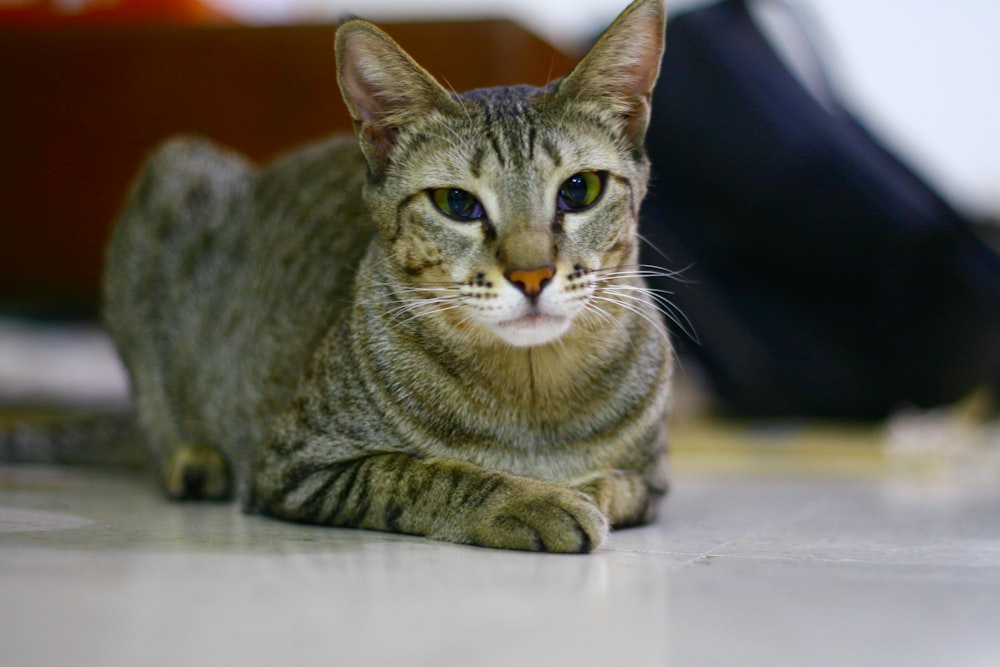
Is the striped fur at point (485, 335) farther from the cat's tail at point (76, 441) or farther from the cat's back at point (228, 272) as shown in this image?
the cat's tail at point (76, 441)

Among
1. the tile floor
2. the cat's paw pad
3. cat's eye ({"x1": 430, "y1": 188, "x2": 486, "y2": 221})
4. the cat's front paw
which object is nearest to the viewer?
the tile floor

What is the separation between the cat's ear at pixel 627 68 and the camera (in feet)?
6.90

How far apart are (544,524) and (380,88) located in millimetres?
902

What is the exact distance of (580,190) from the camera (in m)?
2.07

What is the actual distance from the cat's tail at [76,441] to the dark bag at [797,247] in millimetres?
2035

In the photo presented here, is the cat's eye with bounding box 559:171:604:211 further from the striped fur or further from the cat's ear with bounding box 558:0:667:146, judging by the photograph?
the cat's ear with bounding box 558:0:667:146

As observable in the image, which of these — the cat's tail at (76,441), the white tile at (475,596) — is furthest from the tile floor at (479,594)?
the cat's tail at (76,441)

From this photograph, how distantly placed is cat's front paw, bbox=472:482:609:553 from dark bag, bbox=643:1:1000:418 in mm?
2452

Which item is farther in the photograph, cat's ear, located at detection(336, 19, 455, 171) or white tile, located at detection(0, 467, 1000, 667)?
cat's ear, located at detection(336, 19, 455, 171)

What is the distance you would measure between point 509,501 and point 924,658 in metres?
0.79

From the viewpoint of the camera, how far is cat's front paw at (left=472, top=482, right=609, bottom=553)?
1.82 metres

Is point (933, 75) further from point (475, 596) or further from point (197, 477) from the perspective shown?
point (475, 596)

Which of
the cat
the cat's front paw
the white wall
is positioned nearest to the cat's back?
the cat

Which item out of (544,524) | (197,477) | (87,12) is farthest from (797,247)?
(87,12)
